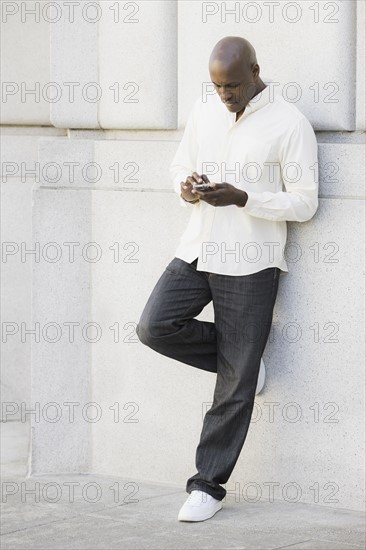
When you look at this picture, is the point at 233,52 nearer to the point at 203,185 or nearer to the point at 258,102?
the point at 258,102

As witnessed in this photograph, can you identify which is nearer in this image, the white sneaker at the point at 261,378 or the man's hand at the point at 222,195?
the man's hand at the point at 222,195

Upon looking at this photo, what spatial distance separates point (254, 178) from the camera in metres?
5.66

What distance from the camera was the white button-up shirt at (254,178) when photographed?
5613 mm

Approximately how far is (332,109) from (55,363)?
2.03 meters

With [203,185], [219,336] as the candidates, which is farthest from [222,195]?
[219,336]

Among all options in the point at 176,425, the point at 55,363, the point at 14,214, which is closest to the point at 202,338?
the point at 176,425

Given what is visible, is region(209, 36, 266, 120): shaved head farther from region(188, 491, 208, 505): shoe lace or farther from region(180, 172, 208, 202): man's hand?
region(188, 491, 208, 505): shoe lace

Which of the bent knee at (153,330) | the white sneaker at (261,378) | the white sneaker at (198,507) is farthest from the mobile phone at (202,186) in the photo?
the white sneaker at (198,507)

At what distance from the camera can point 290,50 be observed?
5.86m

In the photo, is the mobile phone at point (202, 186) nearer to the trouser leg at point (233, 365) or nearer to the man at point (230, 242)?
the man at point (230, 242)

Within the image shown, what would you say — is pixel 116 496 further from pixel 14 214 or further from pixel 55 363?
pixel 14 214

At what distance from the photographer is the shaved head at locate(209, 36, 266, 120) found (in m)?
5.48

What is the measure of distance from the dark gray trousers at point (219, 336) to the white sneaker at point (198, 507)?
34 millimetres

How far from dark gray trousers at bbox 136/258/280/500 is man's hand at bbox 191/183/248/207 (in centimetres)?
41
